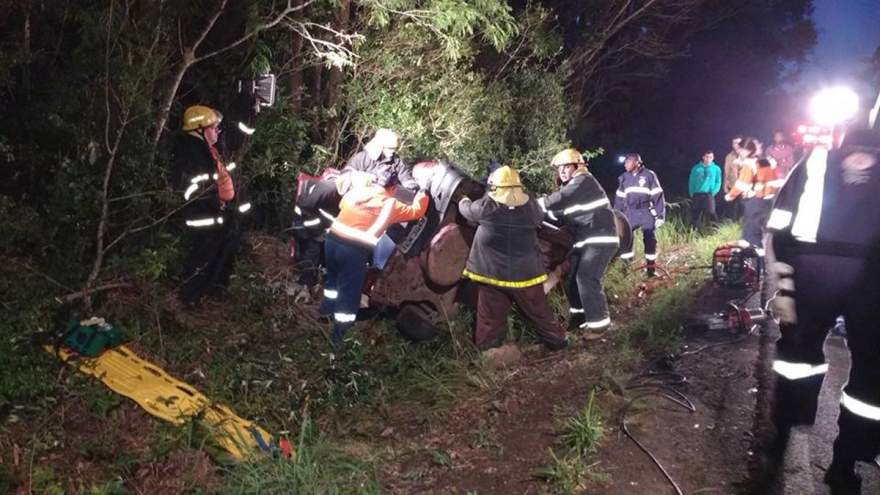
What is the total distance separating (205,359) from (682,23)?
626 inches

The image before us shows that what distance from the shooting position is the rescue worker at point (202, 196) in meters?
5.73

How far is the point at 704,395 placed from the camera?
4.79 meters

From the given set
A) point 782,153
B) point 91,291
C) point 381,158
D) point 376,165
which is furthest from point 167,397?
point 782,153

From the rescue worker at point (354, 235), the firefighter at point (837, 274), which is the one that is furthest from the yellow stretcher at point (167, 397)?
the firefighter at point (837, 274)

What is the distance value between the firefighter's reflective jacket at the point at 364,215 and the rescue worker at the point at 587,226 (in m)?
1.71

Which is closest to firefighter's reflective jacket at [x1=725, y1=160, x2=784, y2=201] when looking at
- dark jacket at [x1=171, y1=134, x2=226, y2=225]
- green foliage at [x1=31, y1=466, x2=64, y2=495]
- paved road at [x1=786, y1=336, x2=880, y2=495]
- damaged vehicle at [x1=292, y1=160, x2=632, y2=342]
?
paved road at [x1=786, y1=336, x2=880, y2=495]

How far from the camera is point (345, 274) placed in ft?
18.6

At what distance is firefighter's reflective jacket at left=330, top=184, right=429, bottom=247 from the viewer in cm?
551

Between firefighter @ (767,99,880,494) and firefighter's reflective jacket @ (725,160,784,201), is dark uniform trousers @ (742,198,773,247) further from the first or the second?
firefighter @ (767,99,880,494)

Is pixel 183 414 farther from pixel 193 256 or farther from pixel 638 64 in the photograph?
pixel 638 64

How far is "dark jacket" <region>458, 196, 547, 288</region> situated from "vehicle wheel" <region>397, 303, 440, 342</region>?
593 mm

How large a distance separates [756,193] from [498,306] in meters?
4.92

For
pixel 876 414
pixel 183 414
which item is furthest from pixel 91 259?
pixel 876 414

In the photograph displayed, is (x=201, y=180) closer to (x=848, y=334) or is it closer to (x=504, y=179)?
(x=504, y=179)
